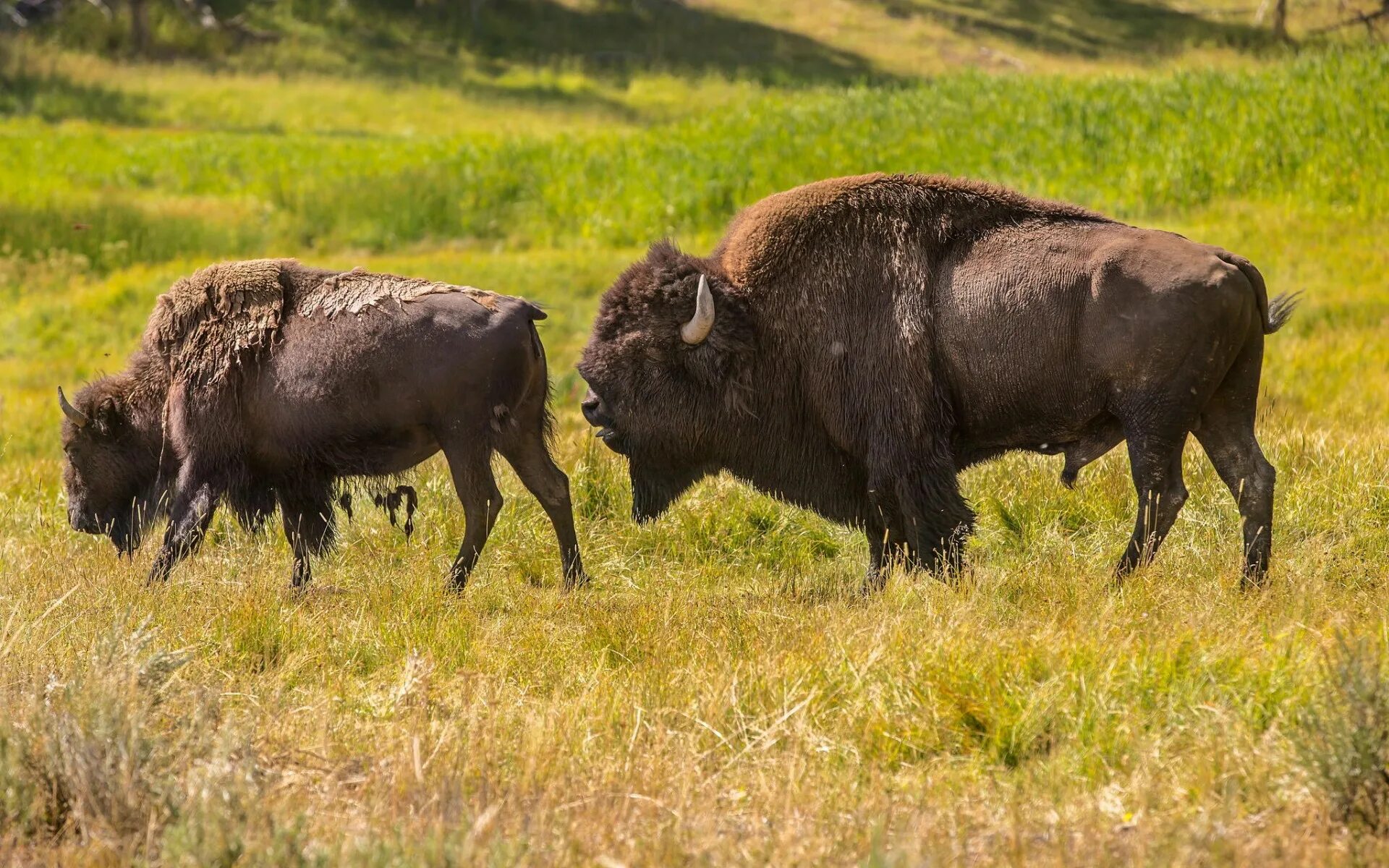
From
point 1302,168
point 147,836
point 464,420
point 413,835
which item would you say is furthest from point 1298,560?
point 1302,168

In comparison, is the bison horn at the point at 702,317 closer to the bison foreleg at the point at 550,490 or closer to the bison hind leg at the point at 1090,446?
the bison foreleg at the point at 550,490

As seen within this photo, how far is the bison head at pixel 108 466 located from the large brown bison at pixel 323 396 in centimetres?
8

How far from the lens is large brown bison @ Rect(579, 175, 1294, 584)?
6.66 meters

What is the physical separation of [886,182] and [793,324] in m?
0.88

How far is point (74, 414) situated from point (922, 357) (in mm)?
4637

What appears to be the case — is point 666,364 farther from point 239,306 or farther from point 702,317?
point 239,306

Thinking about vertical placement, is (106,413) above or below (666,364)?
below

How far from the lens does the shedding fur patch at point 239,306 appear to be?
769cm

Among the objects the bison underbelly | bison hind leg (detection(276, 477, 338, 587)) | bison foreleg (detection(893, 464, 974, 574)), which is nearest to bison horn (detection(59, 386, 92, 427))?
the bison underbelly

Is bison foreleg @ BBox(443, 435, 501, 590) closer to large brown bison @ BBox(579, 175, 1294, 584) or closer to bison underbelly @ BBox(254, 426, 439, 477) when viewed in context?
bison underbelly @ BBox(254, 426, 439, 477)

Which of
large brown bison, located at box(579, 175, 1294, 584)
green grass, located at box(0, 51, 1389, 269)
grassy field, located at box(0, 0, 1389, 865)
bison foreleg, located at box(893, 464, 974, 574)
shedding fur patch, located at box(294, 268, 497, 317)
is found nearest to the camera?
grassy field, located at box(0, 0, 1389, 865)

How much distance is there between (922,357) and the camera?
7.09m

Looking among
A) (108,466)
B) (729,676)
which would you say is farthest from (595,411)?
(108,466)

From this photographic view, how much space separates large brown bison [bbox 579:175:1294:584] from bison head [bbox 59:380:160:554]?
8.91 feet
